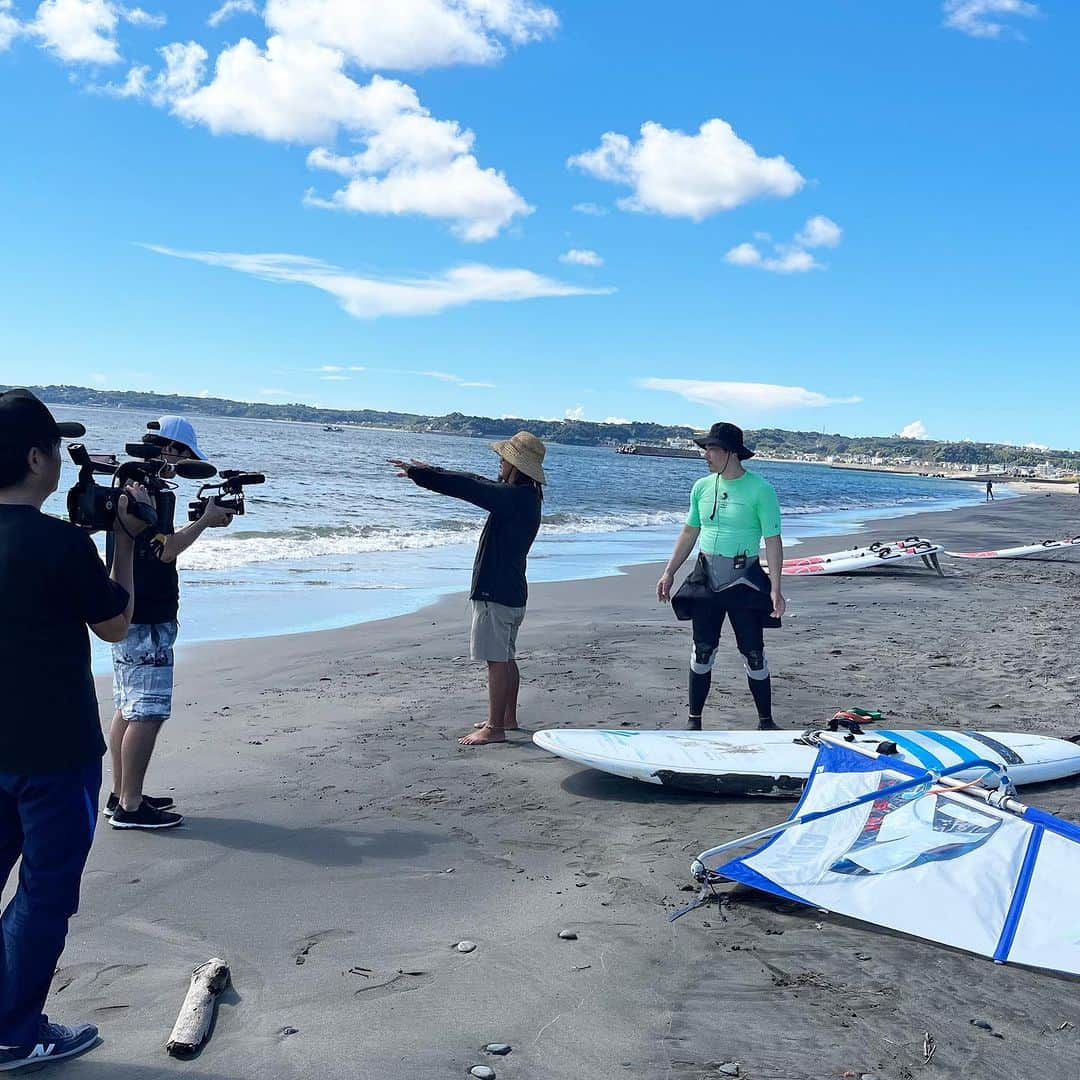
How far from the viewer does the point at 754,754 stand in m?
5.02

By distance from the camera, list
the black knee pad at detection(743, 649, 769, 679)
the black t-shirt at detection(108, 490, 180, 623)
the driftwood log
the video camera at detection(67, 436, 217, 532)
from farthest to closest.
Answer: the black knee pad at detection(743, 649, 769, 679)
the black t-shirt at detection(108, 490, 180, 623)
the video camera at detection(67, 436, 217, 532)
the driftwood log

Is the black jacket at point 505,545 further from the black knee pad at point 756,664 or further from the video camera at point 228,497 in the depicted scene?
the video camera at point 228,497

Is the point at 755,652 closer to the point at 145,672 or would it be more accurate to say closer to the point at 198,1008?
the point at 145,672

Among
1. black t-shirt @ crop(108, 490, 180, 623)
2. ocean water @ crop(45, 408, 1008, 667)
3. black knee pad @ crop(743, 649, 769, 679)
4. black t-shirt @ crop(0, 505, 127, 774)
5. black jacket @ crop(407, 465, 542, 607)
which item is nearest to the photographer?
black t-shirt @ crop(0, 505, 127, 774)

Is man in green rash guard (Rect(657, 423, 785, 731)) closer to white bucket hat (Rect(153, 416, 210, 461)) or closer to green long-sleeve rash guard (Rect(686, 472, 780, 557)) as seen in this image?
green long-sleeve rash guard (Rect(686, 472, 780, 557))

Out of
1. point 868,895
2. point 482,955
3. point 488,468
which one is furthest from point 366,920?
point 488,468

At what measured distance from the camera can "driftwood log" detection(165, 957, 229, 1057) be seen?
2.60 m

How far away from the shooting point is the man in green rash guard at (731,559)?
5.62m

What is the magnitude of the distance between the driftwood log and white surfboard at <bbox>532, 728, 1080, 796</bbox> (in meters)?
2.29

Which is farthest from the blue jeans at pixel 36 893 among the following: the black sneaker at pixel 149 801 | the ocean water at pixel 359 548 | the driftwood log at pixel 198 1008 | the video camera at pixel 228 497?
the ocean water at pixel 359 548

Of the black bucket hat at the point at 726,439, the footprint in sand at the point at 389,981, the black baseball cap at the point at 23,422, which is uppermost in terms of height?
the black bucket hat at the point at 726,439

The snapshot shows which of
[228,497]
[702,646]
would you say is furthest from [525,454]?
[228,497]

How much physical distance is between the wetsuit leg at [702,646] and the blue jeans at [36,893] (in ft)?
12.6

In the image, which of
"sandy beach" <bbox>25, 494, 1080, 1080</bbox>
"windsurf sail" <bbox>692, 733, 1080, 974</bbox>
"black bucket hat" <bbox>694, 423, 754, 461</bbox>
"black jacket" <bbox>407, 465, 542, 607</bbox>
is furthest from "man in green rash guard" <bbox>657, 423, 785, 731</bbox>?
"windsurf sail" <bbox>692, 733, 1080, 974</bbox>
